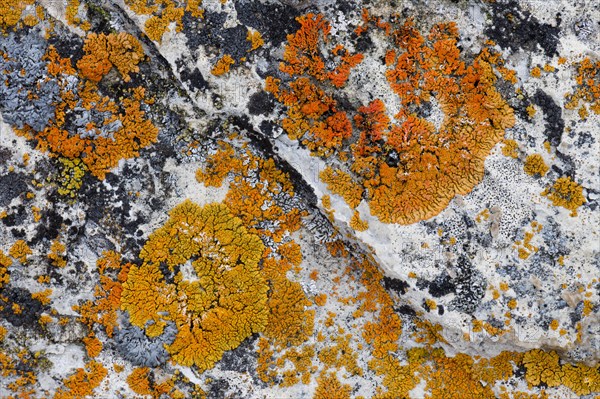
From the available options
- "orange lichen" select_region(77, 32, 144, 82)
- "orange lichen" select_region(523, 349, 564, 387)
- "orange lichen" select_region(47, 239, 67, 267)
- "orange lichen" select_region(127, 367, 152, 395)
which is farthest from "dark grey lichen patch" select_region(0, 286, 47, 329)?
"orange lichen" select_region(523, 349, 564, 387)

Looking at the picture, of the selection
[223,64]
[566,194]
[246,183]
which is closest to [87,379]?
[246,183]

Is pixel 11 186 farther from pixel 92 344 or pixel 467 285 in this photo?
pixel 467 285

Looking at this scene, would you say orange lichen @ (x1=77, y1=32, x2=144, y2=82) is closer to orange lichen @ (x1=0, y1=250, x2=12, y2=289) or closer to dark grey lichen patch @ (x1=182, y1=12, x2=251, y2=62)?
dark grey lichen patch @ (x1=182, y1=12, x2=251, y2=62)

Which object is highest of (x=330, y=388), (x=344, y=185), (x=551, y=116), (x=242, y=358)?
(x=551, y=116)

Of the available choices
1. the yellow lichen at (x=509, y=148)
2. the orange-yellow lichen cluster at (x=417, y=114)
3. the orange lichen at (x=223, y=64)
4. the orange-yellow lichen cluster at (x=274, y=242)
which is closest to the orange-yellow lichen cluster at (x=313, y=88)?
Answer: the orange-yellow lichen cluster at (x=417, y=114)

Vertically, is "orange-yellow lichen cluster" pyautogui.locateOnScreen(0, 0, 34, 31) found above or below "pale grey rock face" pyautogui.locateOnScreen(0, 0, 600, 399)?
above

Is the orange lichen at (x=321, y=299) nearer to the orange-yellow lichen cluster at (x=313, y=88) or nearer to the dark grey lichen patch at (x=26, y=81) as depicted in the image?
the orange-yellow lichen cluster at (x=313, y=88)
